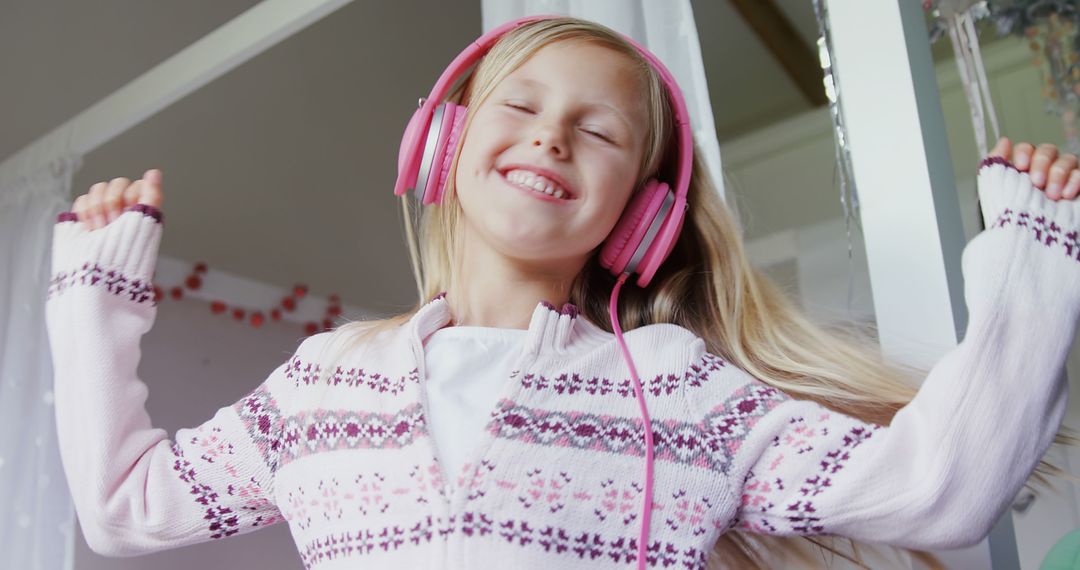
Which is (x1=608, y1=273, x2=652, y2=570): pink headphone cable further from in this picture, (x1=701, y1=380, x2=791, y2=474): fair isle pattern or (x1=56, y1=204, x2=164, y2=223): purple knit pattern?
(x1=56, y1=204, x2=164, y2=223): purple knit pattern

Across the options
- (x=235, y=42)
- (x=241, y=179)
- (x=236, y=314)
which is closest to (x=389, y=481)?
(x=235, y=42)

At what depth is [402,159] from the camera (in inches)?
31.1

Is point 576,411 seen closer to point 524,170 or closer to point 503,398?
point 503,398

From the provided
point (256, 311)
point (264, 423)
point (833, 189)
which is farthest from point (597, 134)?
point (256, 311)

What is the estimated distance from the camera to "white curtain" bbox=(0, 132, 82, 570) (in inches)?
62.0

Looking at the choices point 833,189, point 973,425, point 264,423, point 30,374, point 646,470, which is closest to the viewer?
point 973,425

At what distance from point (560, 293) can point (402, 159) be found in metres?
0.18

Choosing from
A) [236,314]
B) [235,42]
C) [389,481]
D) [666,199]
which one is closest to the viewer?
[389,481]

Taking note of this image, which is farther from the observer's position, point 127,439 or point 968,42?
point 968,42

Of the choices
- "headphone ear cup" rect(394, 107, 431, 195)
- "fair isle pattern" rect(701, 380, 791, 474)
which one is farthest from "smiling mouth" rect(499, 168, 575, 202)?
"fair isle pattern" rect(701, 380, 791, 474)

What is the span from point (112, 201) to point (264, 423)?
23 cm

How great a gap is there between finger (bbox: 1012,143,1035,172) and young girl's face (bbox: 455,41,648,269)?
0.29 meters

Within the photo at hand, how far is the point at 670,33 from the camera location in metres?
0.97

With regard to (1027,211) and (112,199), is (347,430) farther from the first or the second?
(1027,211)
